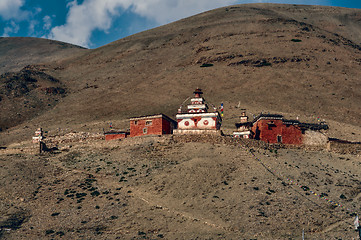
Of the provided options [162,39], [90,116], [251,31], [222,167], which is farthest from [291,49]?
[222,167]

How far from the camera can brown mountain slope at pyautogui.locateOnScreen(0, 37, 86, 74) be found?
500 ft

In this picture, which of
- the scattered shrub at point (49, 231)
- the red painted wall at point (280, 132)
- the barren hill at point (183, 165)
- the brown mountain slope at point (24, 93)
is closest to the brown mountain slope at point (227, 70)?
the barren hill at point (183, 165)

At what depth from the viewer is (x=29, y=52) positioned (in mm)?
173250

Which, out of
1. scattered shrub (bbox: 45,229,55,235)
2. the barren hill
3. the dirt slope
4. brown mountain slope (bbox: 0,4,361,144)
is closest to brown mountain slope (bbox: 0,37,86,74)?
brown mountain slope (bbox: 0,4,361,144)

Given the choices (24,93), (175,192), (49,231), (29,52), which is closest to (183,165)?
(175,192)

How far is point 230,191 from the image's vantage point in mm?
32094

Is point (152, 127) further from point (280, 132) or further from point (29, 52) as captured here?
point (29, 52)

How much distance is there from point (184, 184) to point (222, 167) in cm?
507

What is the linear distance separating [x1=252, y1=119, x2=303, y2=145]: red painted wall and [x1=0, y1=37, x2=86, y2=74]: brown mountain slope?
118750 millimetres

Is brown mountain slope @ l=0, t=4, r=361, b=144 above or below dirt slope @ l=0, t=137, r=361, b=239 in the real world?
above

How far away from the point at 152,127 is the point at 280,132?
16545 millimetres

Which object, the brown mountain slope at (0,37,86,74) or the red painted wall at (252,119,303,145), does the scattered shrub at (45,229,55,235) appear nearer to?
the red painted wall at (252,119,303,145)

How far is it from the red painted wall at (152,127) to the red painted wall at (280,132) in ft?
41.2

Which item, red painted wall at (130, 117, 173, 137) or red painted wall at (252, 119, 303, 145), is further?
red painted wall at (252, 119, 303, 145)
